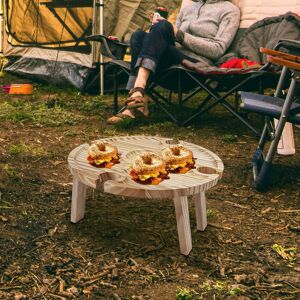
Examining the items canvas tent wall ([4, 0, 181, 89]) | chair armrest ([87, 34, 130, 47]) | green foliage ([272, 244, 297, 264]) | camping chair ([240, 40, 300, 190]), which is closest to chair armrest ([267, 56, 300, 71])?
camping chair ([240, 40, 300, 190])

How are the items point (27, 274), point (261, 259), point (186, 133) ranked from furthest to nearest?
point (186, 133)
point (261, 259)
point (27, 274)

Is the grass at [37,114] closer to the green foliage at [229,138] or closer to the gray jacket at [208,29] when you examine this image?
the gray jacket at [208,29]

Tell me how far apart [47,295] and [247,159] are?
2.30 m

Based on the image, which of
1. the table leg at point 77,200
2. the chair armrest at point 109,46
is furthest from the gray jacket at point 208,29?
the table leg at point 77,200

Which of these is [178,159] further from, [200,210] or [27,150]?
[27,150]

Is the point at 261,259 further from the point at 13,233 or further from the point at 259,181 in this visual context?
the point at 13,233

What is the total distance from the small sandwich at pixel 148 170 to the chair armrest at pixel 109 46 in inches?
107

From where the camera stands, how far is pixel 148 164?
2475 millimetres

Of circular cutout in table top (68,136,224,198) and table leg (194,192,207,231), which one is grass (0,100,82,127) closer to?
circular cutout in table top (68,136,224,198)

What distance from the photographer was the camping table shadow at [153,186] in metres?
2.38

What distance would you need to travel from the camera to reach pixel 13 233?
2.74 metres

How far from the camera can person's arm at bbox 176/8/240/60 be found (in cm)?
508

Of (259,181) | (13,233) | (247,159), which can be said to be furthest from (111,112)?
(13,233)

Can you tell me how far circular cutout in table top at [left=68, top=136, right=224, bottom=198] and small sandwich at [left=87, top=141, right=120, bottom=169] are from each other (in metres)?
0.03
